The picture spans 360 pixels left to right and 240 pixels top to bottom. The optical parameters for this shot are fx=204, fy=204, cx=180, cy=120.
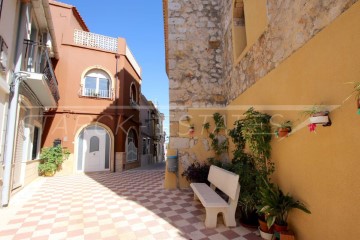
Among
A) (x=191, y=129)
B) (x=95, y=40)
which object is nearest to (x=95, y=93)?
(x=95, y=40)

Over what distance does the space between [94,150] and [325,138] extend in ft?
38.5

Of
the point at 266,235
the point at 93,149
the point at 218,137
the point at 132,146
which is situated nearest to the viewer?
the point at 266,235

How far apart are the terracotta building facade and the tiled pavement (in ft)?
18.6

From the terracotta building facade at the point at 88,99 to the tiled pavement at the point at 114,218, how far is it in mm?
5678

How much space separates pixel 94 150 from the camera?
469 inches

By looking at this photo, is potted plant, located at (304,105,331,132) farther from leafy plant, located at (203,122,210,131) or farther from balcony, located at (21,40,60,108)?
balcony, located at (21,40,60,108)

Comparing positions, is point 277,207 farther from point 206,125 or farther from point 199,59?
point 199,59

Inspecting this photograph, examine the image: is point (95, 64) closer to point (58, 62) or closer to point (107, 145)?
point (58, 62)

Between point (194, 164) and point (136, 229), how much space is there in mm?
3250

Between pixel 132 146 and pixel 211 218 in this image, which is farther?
pixel 132 146

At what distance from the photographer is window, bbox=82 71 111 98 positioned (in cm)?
1193

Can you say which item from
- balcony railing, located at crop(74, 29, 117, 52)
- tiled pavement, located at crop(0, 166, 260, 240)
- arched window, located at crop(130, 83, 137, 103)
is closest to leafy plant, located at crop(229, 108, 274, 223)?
tiled pavement, located at crop(0, 166, 260, 240)

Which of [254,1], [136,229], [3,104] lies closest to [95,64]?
[3,104]

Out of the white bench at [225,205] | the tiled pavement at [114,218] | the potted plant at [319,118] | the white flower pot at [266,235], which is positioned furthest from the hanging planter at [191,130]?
the potted plant at [319,118]
